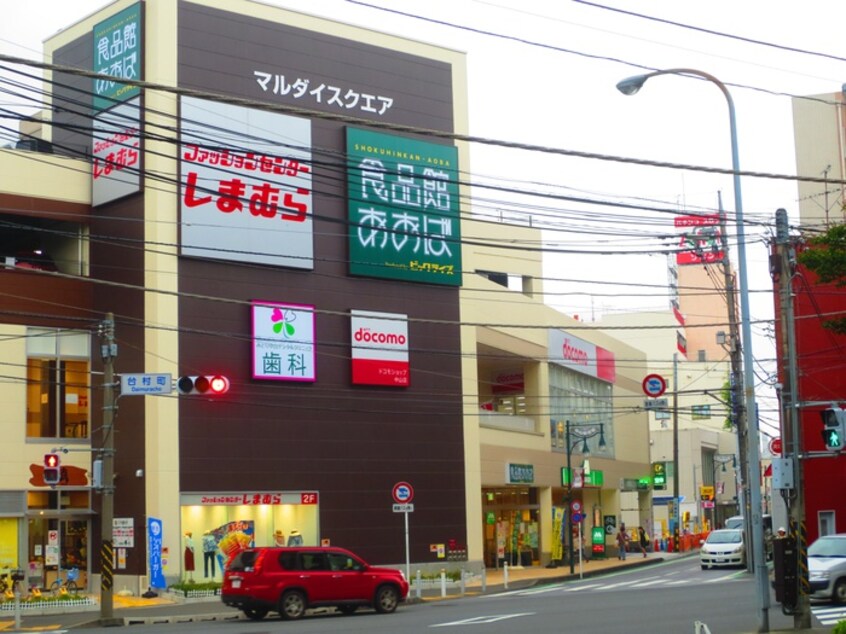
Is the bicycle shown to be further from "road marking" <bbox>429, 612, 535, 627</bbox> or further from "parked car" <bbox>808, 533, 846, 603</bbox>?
"parked car" <bbox>808, 533, 846, 603</bbox>

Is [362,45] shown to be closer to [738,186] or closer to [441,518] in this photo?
[441,518]

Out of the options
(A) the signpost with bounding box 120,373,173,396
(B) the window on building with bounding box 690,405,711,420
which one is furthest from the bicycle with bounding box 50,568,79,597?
(B) the window on building with bounding box 690,405,711,420

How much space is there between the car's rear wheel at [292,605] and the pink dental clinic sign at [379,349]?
14289 millimetres

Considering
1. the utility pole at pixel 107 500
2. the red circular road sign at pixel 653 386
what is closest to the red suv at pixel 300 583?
the utility pole at pixel 107 500

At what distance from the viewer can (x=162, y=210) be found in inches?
1527

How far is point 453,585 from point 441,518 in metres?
3.81

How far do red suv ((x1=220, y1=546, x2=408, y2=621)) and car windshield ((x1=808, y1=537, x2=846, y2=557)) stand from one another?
1049 cm

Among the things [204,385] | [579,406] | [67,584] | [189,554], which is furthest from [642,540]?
[204,385]

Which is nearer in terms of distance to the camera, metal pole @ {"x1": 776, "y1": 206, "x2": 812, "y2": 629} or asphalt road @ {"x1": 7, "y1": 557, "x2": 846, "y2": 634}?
metal pole @ {"x1": 776, "y1": 206, "x2": 812, "y2": 629}

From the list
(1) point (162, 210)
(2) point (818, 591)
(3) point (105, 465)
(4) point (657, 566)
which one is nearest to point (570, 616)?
(2) point (818, 591)

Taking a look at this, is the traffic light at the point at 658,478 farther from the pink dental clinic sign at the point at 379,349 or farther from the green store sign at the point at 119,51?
the green store sign at the point at 119,51

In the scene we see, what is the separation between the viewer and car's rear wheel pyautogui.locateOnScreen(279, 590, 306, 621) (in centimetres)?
2923

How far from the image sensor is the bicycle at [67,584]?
124 ft

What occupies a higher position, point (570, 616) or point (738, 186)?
point (738, 186)
